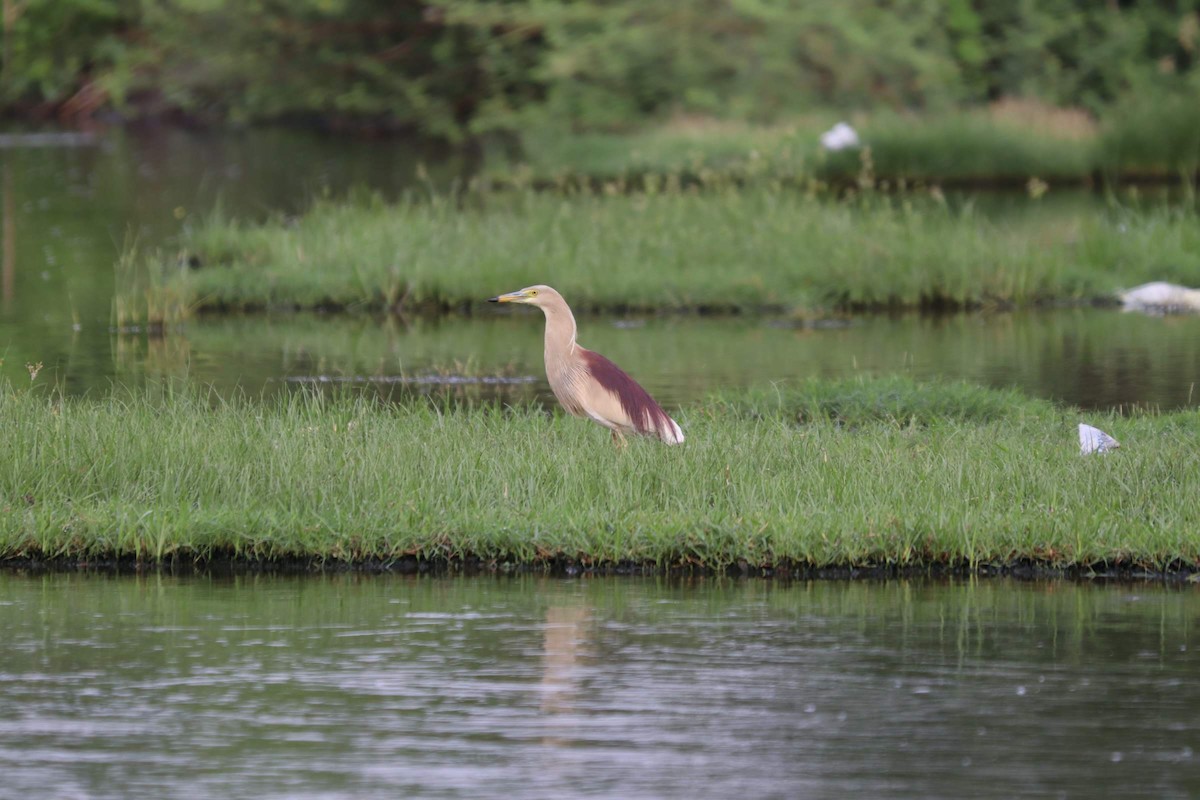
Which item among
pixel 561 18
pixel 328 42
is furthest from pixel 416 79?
pixel 561 18

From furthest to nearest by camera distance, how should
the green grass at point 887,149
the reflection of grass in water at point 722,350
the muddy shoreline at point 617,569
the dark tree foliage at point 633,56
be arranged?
the dark tree foliage at point 633,56, the green grass at point 887,149, the reflection of grass in water at point 722,350, the muddy shoreline at point 617,569

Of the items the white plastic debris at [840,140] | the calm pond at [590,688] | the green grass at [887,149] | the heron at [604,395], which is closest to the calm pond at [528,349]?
the heron at [604,395]

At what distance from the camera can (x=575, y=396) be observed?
10766 millimetres

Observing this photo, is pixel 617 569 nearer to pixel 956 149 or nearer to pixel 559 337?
pixel 559 337

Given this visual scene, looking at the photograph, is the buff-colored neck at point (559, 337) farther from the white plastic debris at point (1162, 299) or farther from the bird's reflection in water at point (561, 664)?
the white plastic debris at point (1162, 299)

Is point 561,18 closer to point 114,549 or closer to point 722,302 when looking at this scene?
point 722,302

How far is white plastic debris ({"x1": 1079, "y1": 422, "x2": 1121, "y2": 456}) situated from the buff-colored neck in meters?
2.65

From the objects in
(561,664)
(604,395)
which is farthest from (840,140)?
(561,664)

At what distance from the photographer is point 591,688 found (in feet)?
23.4

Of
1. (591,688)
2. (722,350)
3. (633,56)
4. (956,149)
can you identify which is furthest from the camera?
(633,56)

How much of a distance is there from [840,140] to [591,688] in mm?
30730

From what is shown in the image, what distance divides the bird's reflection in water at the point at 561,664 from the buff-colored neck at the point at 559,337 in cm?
248

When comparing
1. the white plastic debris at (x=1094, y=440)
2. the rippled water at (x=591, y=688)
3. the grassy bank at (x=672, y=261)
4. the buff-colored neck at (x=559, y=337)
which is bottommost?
the rippled water at (x=591, y=688)

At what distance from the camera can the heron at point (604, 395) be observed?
35.0 ft
